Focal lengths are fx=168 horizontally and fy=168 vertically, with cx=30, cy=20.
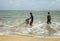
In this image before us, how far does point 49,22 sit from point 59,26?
415mm

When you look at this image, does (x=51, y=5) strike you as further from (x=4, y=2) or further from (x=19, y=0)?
(x=4, y=2)

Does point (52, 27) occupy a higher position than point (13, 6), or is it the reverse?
point (13, 6)

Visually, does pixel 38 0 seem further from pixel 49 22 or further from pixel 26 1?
pixel 49 22

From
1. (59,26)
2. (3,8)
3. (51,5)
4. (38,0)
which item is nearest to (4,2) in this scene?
(3,8)

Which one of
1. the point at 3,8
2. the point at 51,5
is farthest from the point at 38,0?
the point at 3,8

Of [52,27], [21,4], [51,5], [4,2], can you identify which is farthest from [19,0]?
[52,27]

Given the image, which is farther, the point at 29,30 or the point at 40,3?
the point at 40,3

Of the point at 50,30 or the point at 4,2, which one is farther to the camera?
the point at 4,2

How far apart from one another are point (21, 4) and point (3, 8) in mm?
648

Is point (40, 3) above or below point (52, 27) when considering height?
above

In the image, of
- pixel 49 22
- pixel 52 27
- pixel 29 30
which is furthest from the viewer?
pixel 49 22

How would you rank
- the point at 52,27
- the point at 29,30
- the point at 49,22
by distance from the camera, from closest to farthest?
the point at 29,30, the point at 52,27, the point at 49,22

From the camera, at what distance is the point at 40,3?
221 inches

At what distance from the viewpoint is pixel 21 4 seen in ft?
18.6
